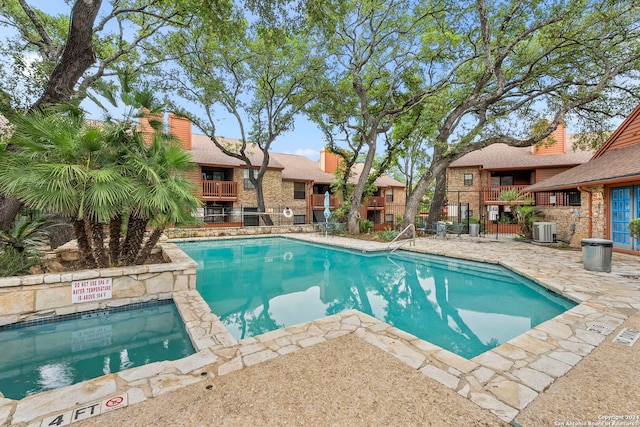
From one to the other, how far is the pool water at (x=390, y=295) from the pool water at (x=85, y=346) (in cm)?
91

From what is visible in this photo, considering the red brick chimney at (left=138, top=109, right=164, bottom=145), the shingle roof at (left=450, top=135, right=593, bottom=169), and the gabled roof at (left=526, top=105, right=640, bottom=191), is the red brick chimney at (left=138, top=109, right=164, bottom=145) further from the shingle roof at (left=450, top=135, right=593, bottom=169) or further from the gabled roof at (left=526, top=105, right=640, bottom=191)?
the shingle roof at (left=450, top=135, right=593, bottom=169)

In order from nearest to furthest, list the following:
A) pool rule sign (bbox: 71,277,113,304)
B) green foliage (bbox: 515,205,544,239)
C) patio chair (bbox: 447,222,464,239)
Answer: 1. pool rule sign (bbox: 71,277,113,304)
2. green foliage (bbox: 515,205,544,239)
3. patio chair (bbox: 447,222,464,239)

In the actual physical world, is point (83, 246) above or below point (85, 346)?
above

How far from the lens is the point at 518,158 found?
2167 centimetres

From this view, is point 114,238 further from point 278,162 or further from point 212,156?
point 278,162

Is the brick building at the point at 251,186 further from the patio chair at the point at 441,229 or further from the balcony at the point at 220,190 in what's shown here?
the patio chair at the point at 441,229

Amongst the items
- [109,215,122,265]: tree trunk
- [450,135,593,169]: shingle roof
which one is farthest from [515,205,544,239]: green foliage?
[109,215,122,265]: tree trunk

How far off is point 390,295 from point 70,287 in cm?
576

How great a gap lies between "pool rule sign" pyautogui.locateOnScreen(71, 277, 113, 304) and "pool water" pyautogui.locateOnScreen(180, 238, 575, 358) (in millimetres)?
1743

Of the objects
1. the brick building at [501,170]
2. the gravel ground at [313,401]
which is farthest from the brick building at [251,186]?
the gravel ground at [313,401]

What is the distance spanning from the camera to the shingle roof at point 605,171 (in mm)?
8156

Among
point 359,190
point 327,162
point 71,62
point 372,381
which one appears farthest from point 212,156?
point 372,381

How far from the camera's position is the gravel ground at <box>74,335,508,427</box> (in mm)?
2037

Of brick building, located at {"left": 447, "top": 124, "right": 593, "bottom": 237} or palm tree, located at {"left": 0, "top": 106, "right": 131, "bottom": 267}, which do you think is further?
brick building, located at {"left": 447, "top": 124, "right": 593, "bottom": 237}
